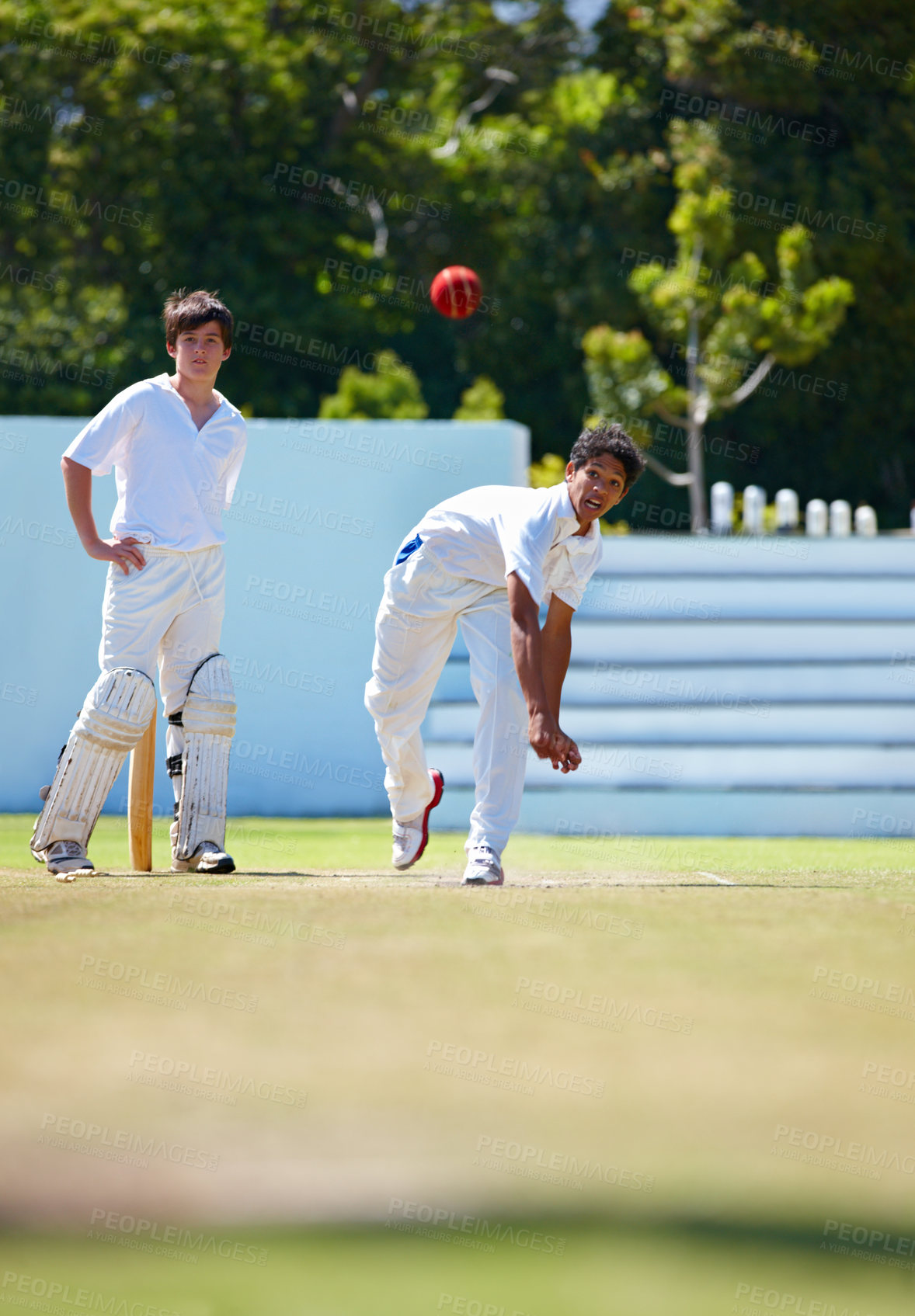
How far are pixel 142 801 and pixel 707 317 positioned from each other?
22.2 meters

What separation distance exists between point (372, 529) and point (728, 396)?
728 inches

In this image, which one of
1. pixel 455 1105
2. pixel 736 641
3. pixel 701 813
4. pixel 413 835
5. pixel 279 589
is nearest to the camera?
pixel 455 1105

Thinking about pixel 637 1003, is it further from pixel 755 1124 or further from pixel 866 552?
pixel 866 552

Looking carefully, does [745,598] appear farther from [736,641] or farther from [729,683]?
[729,683]

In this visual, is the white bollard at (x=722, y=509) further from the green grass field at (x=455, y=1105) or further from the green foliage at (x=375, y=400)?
the green grass field at (x=455, y=1105)

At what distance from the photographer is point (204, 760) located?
5070mm

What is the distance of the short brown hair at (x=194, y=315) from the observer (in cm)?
504

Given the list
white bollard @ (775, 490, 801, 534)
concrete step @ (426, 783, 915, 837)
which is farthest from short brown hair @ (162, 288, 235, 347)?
white bollard @ (775, 490, 801, 534)

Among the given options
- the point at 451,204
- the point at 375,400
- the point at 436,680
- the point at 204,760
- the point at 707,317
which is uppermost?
the point at 451,204

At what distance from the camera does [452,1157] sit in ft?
7.04

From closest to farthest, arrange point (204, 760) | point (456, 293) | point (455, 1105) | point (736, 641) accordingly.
→ point (455, 1105)
point (204, 760)
point (456, 293)
point (736, 641)

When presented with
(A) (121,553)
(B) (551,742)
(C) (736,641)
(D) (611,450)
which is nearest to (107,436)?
(A) (121,553)

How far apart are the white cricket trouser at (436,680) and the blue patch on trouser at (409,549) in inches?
0.8

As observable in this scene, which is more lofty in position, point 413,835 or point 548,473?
point 548,473
